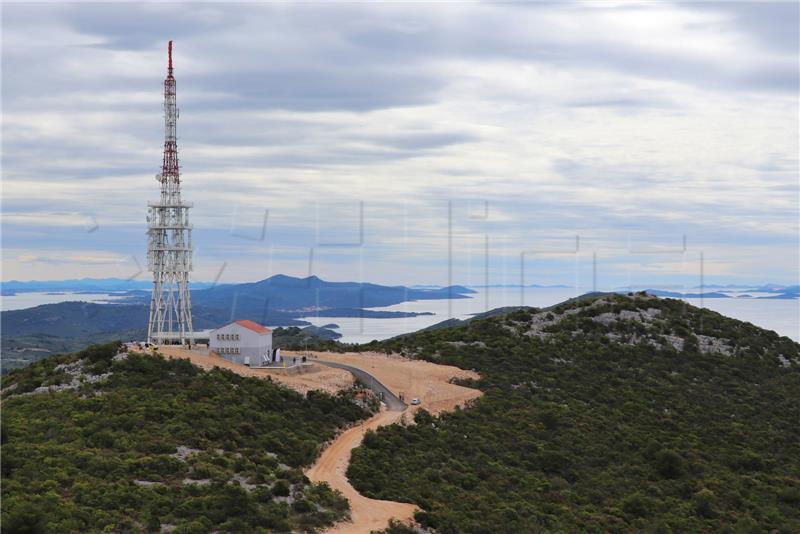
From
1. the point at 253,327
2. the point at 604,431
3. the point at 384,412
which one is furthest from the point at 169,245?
the point at 604,431

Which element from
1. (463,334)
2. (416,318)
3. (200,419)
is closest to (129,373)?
(200,419)

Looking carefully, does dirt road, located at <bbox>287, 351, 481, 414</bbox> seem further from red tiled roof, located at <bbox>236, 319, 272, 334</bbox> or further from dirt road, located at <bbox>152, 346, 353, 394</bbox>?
red tiled roof, located at <bbox>236, 319, 272, 334</bbox>

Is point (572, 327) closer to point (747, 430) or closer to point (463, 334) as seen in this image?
point (463, 334)

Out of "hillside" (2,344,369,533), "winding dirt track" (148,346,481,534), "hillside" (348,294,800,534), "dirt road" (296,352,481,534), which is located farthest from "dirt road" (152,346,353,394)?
"hillside" (348,294,800,534)

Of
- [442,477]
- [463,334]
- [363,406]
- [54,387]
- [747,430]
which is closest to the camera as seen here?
[442,477]

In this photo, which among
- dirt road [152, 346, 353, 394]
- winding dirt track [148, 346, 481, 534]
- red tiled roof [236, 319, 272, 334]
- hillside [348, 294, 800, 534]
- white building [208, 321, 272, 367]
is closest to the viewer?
winding dirt track [148, 346, 481, 534]

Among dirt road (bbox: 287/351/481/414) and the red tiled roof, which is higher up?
the red tiled roof

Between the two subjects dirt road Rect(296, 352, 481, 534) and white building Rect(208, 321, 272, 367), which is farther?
white building Rect(208, 321, 272, 367)

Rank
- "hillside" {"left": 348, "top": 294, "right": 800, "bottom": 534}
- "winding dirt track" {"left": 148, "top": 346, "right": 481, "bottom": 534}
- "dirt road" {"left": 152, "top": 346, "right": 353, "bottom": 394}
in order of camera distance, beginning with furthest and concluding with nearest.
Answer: "dirt road" {"left": 152, "top": 346, "right": 353, "bottom": 394}, "hillside" {"left": 348, "top": 294, "right": 800, "bottom": 534}, "winding dirt track" {"left": 148, "top": 346, "right": 481, "bottom": 534}
